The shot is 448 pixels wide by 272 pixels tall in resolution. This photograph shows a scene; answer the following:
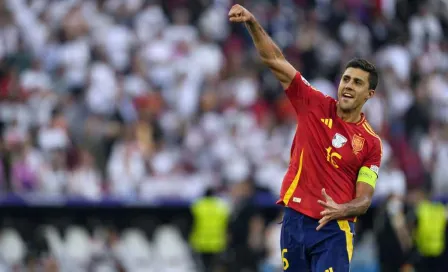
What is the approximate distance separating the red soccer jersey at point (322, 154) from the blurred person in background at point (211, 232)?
892cm

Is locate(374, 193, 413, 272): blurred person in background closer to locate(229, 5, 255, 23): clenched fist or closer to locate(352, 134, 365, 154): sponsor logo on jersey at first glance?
locate(352, 134, 365, 154): sponsor logo on jersey

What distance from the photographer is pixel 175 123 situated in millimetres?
20281

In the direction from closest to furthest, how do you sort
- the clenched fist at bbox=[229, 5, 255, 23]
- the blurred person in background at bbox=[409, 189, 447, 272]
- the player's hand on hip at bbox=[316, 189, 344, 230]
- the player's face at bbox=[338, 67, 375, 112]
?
the clenched fist at bbox=[229, 5, 255, 23] < the player's hand on hip at bbox=[316, 189, 344, 230] < the player's face at bbox=[338, 67, 375, 112] < the blurred person in background at bbox=[409, 189, 447, 272]

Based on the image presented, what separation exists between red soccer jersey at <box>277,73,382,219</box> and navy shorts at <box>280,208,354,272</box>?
4.2 inches

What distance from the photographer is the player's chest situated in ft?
30.8

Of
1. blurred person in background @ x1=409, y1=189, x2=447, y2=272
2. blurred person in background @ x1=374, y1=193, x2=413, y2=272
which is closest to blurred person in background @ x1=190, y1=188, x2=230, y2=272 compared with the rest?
blurred person in background @ x1=374, y1=193, x2=413, y2=272

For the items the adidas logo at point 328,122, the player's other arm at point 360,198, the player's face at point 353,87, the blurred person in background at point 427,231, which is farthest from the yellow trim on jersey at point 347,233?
the blurred person in background at point 427,231

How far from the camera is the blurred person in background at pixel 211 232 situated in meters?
18.4

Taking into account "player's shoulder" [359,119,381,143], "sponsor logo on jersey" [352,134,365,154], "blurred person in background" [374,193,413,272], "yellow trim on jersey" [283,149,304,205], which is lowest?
"blurred person in background" [374,193,413,272]

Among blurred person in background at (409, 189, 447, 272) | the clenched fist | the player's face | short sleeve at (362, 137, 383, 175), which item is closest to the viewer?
the clenched fist

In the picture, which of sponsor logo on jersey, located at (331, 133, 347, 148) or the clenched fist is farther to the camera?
sponsor logo on jersey, located at (331, 133, 347, 148)

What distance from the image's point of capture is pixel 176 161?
19.5 m

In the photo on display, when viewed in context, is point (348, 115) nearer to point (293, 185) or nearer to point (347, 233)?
point (293, 185)

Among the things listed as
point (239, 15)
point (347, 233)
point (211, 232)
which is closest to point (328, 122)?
point (347, 233)
